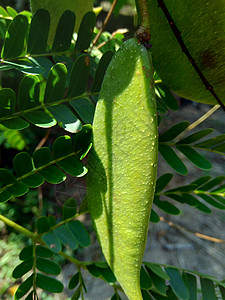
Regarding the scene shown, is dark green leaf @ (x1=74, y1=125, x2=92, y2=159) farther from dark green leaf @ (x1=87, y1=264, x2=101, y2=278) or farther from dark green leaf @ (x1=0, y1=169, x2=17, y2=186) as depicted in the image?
dark green leaf @ (x1=87, y1=264, x2=101, y2=278)

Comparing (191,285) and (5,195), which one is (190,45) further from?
(191,285)

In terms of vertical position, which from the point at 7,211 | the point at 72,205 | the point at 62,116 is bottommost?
the point at 7,211

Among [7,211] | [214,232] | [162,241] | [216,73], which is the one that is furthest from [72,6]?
[214,232]

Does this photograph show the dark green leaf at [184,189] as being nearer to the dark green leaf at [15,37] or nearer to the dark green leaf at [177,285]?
the dark green leaf at [177,285]

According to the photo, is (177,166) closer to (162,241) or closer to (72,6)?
(72,6)

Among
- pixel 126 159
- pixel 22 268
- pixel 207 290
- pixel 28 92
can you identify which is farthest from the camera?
pixel 207 290

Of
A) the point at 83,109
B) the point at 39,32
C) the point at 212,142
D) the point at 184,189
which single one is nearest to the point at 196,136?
the point at 212,142

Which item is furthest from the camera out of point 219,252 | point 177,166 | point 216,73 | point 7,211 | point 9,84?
point 219,252
